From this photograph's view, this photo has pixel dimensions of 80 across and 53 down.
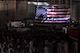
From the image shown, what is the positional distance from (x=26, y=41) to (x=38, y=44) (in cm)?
12

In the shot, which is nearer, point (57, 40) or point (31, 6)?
point (57, 40)

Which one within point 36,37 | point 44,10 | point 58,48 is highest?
point 44,10

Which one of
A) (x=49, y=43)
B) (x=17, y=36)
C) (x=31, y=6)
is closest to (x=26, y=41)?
(x=17, y=36)

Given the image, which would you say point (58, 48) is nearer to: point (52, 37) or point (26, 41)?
point (52, 37)

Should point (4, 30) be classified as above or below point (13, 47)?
above

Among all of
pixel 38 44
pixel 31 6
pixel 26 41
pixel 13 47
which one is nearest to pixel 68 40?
pixel 38 44

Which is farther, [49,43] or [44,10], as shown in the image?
[44,10]

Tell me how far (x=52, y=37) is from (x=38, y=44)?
0.50ft

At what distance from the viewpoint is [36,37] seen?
1.87 meters

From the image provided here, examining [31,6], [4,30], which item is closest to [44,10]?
[31,6]

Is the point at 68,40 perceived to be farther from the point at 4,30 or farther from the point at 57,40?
the point at 4,30

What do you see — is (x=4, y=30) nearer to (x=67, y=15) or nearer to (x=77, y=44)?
(x=77, y=44)

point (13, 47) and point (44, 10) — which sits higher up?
point (44, 10)

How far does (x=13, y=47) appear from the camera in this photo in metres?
1.91
